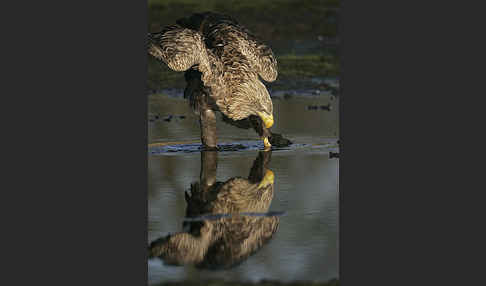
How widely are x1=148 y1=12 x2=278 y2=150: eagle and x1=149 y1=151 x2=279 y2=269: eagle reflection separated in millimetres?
1431

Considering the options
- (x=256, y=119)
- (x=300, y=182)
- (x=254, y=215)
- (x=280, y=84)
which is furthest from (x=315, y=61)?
(x=254, y=215)

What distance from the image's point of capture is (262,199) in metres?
10.3

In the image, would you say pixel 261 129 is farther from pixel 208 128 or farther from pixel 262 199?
pixel 262 199

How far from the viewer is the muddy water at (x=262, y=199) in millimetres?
7828

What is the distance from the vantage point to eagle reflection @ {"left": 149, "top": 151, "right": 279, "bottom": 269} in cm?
817

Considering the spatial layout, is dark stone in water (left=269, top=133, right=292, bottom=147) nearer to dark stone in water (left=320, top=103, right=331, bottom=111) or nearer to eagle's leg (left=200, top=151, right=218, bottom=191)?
eagle's leg (left=200, top=151, right=218, bottom=191)

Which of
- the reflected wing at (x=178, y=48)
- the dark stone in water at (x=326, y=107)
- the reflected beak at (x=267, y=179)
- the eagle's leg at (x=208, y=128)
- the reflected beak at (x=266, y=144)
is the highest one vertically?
the reflected wing at (x=178, y=48)

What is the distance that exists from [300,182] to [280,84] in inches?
444

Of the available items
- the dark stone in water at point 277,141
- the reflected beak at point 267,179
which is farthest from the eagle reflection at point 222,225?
the dark stone in water at point 277,141

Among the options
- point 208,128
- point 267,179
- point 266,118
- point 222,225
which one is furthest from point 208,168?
point 222,225

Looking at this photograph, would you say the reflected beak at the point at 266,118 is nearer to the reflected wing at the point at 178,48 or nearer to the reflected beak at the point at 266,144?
the reflected beak at the point at 266,144

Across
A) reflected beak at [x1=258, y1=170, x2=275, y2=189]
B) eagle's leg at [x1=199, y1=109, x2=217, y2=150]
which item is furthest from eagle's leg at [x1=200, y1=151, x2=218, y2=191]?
reflected beak at [x1=258, y1=170, x2=275, y2=189]

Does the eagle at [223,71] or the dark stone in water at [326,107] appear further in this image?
the dark stone in water at [326,107]

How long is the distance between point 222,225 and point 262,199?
1.21 m
